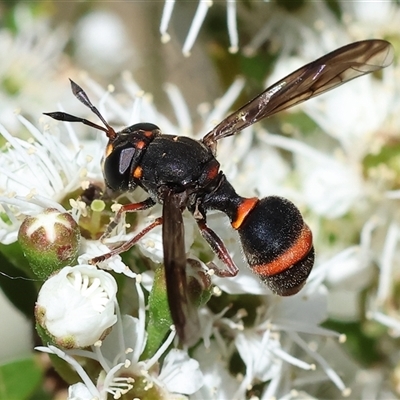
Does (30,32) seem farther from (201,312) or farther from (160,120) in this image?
(201,312)

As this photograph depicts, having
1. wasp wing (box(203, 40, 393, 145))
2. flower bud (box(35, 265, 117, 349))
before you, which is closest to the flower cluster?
flower bud (box(35, 265, 117, 349))

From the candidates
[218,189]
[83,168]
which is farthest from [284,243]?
[83,168]

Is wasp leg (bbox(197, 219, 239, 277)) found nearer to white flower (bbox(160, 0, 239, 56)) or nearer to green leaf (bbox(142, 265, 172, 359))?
green leaf (bbox(142, 265, 172, 359))

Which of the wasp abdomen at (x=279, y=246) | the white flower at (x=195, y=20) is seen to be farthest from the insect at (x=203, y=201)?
the white flower at (x=195, y=20)

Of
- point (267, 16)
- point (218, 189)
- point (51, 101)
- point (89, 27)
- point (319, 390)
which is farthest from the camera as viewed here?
point (89, 27)

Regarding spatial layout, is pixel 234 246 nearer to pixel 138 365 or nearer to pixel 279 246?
pixel 279 246

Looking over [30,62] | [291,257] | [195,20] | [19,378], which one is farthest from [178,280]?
[30,62]

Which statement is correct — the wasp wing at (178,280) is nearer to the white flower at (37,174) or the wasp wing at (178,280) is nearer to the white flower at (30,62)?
the white flower at (37,174)

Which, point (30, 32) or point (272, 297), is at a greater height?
point (30, 32)
